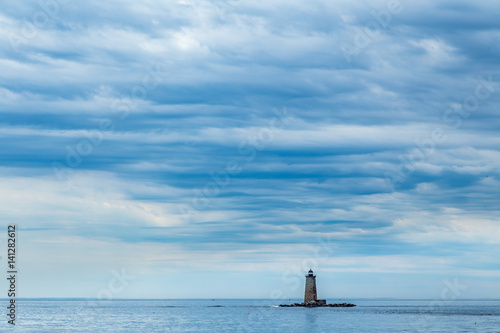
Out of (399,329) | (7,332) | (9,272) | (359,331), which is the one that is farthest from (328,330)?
(9,272)

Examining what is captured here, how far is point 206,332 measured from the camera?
103m

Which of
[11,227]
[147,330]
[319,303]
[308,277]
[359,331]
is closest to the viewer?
[11,227]

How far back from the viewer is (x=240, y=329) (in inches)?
4277

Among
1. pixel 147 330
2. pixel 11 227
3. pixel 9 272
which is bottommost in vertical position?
pixel 147 330

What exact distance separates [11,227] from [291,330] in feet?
208

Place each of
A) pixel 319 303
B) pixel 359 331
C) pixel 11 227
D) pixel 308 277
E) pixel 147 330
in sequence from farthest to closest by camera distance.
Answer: pixel 319 303 → pixel 308 277 → pixel 147 330 → pixel 359 331 → pixel 11 227

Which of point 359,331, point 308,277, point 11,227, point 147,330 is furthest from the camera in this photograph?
point 308,277

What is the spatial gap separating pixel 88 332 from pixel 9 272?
5718 centimetres

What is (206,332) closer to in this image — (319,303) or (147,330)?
(147,330)

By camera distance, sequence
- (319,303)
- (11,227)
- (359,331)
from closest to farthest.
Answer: (11,227)
(359,331)
(319,303)

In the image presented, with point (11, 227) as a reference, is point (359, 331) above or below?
below

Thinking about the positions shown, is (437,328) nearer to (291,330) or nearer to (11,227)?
(291,330)

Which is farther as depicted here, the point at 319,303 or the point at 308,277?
the point at 319,303

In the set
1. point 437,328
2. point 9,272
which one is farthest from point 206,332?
point 9,272
